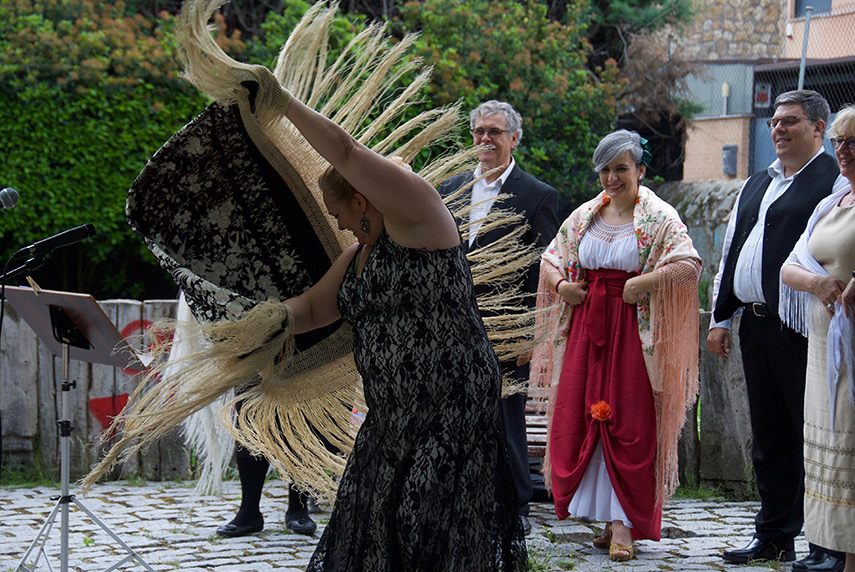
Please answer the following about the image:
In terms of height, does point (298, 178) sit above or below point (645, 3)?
below

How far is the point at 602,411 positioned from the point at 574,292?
61cm

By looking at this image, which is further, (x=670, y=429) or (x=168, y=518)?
(x=168, y=518)

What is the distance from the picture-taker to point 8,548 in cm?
467

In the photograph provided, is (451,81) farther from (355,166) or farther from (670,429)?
(355,166)

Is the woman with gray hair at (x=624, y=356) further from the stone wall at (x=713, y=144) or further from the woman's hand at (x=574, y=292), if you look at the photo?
the stone wall at (x=713, y=144)

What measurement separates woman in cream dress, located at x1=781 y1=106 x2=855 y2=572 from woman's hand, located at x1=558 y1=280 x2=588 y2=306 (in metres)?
1.06

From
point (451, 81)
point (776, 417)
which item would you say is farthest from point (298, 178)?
point (451, 81)

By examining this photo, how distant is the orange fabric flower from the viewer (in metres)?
4.68

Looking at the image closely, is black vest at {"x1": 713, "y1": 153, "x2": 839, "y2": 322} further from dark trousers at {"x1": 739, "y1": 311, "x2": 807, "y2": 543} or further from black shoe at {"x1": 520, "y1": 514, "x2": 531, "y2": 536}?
black shoe at {"x1": 520, "y1": 514, "x2": 531, "y2": 536}

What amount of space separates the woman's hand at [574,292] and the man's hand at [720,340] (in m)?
0.69

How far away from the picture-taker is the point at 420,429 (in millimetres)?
2754

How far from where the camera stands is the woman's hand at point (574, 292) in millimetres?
4820

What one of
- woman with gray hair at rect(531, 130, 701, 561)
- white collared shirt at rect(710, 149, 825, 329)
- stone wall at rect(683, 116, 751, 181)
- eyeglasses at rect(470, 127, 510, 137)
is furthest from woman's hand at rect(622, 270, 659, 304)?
stone wall at rect(683, 116, 751, 181)

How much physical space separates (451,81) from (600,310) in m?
5.52
